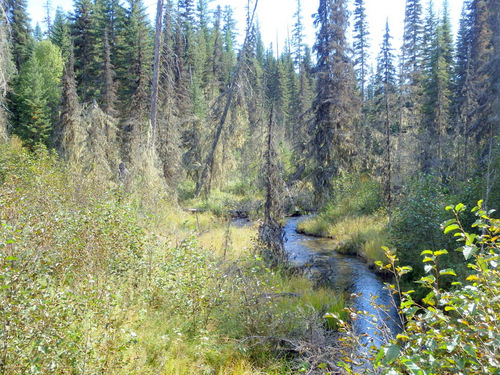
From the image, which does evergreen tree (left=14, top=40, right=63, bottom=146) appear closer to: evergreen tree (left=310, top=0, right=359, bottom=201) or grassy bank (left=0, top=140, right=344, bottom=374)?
evergreen tree (left=310, top=0, right=359, bottom=201)

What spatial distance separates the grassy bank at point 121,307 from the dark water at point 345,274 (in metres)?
2.56

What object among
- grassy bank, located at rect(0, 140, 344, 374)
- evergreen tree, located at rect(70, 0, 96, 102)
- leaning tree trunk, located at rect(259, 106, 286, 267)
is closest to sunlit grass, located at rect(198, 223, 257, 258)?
leaning tree trunk, located at rect(259, 106, 286, 267)

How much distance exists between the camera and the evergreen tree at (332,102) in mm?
19016

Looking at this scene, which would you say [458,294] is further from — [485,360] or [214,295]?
[214,295]

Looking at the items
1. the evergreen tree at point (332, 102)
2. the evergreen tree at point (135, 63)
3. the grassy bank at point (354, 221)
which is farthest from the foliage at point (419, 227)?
the evergreen tree at point (135, 63)

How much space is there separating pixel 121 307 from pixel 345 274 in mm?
8103

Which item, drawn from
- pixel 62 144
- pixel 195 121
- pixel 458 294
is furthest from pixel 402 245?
pixel 62 144

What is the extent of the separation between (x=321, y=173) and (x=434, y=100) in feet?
46.1

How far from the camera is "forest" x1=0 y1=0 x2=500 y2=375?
2967 millimetres

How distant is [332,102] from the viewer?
61.8 ft

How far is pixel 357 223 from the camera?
635 inches

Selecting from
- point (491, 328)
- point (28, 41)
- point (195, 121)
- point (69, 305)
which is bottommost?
point (69, 305)

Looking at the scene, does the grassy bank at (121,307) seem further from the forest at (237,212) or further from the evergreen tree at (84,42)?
the evergreen tree at (84,42)

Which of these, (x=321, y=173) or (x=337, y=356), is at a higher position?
(x=321, y=173)
